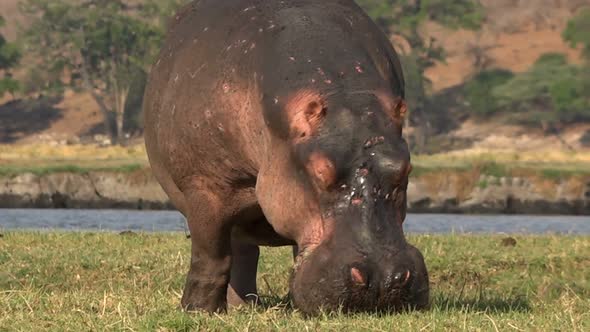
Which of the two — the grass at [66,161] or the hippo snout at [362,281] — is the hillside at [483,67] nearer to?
the grass at [66,161]

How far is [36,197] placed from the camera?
1265 inches

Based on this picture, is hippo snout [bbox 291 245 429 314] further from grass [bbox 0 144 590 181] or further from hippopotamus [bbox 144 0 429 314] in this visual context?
grass [bbox 0 144 590 181]

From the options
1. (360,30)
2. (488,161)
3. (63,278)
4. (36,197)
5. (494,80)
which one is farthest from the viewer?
(494,80)

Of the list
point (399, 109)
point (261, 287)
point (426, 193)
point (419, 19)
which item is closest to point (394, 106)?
point (399, 109)

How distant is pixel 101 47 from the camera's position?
208 ft

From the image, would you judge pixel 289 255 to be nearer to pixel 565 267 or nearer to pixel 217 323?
pixel 565 267

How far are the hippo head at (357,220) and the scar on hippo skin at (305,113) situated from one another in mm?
14

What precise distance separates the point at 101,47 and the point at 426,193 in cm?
3325

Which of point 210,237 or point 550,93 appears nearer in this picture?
point 210,237

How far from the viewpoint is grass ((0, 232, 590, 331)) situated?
6746 millimetres

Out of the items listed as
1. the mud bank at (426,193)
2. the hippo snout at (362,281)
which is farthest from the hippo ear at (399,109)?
the mud bank at (426,193)

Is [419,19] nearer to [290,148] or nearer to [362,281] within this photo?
[290,148]

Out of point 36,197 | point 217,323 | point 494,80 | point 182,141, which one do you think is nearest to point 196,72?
point 182,141

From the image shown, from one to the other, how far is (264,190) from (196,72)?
1.35 m
